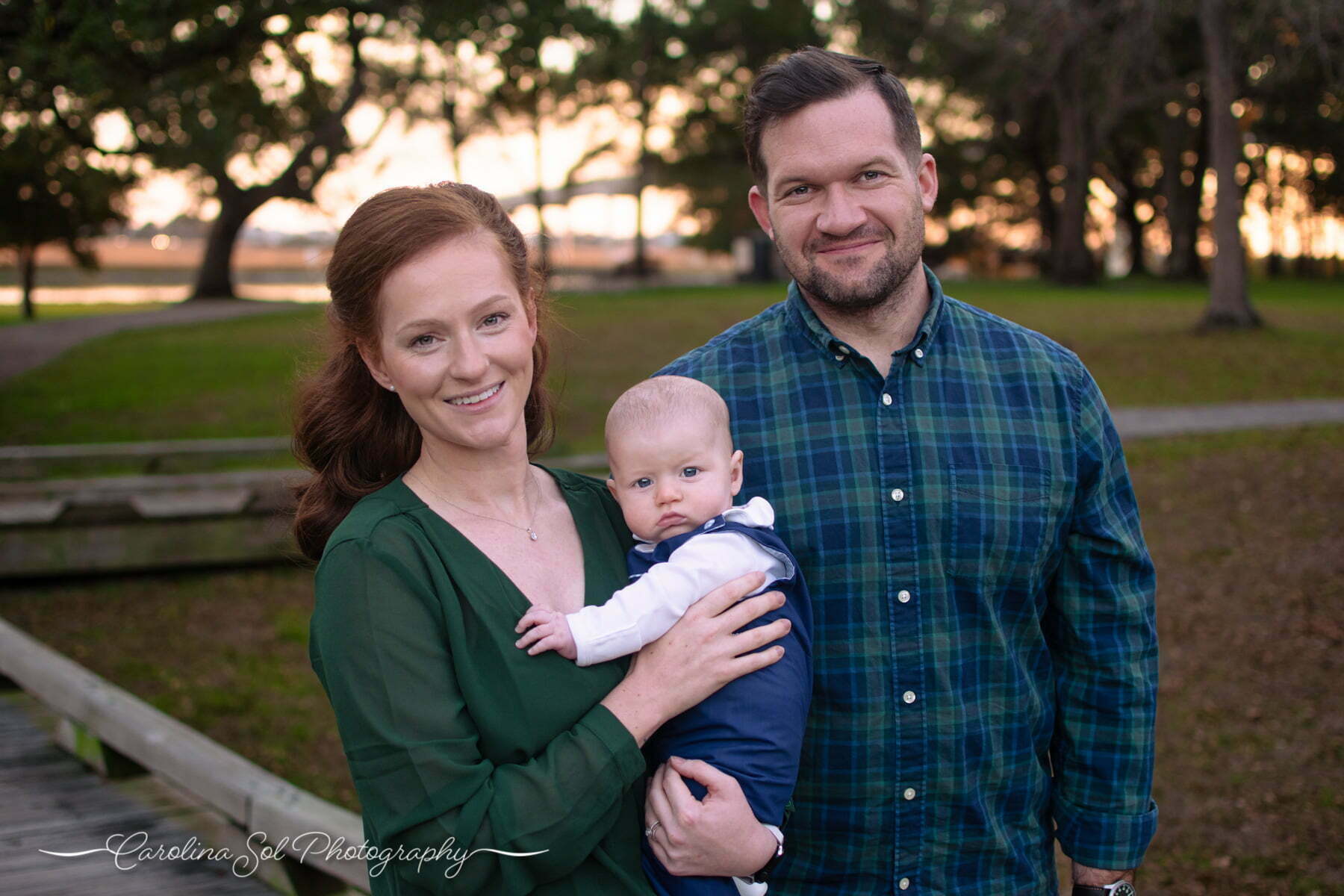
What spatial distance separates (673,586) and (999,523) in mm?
746

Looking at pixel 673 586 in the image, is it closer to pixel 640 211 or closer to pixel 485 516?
pixel 485 516

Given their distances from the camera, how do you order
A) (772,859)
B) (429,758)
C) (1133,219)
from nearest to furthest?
(429,758) → (772,859) → (1133,219)

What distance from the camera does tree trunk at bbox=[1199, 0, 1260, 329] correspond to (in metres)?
16.0

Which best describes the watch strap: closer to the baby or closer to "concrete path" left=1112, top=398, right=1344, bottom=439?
the baby

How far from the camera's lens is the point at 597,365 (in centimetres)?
1591

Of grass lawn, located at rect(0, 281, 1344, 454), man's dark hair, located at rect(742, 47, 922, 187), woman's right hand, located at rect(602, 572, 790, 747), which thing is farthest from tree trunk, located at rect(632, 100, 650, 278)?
woman's right hand, located at rect(602, 572, 790, 747)

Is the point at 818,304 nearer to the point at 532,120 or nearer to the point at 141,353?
the point at 141,353

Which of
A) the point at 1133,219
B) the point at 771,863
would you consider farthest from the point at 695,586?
the point at 1133,219

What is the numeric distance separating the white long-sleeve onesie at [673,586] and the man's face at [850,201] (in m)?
0.52

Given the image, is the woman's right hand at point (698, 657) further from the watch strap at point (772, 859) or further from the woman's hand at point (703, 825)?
the watch strap at point (772, 859)

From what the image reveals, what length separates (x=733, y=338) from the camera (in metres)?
2.73

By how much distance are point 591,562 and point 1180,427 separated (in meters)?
10.6

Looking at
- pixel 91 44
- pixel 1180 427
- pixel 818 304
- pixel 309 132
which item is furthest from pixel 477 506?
pixel 309 132

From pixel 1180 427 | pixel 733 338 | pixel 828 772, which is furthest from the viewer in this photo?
pixel 1180 427
